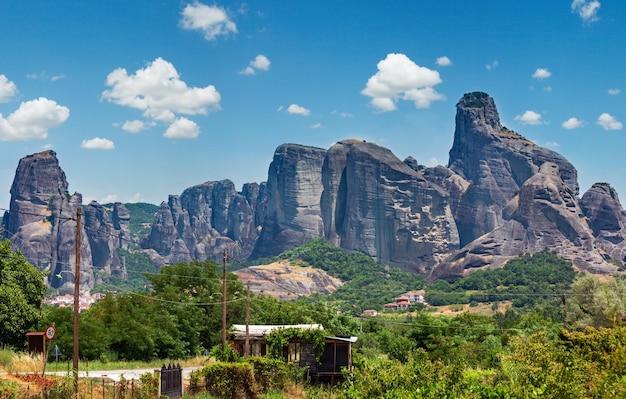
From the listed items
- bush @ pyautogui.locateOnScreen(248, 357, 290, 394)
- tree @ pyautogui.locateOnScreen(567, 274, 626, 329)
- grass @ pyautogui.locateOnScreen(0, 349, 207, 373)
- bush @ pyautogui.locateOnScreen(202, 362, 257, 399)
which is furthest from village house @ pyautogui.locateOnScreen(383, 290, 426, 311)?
bush @ pyautogui.locateOnScreen(202, 362, 257, 399)

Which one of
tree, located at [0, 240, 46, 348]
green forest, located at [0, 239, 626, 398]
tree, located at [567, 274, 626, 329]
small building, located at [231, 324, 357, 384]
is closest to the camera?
green forest, located at [0, 239, 626, 398]

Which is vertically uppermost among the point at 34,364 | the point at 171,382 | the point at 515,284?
the point at 515,284

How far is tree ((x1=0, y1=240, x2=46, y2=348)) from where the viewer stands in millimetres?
43656

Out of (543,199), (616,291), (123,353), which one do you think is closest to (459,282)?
(543,199)

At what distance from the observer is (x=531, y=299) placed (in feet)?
513

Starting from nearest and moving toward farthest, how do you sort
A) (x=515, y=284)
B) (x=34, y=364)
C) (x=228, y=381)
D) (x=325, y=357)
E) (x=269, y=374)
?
(x=228, y=381), (x=34, y=364), (x=269, y=374), (x=325, y=357), (x=515, y=284)

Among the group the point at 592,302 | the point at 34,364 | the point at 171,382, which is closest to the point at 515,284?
the point at 592,302

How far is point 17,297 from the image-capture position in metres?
44.4

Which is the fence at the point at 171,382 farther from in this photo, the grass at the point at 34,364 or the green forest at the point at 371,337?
the grass at the point at 34,364

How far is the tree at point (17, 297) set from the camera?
143ft

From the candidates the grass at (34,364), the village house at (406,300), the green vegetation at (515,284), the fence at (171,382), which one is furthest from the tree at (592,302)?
the village house at (406,300)

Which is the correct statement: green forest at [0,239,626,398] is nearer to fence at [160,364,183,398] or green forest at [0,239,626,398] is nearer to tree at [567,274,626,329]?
tree at [567,274,626,329]

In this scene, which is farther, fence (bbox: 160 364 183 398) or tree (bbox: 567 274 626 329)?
tree (bbox: 567 274 626 329)

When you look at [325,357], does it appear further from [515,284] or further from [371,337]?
[515,284]
